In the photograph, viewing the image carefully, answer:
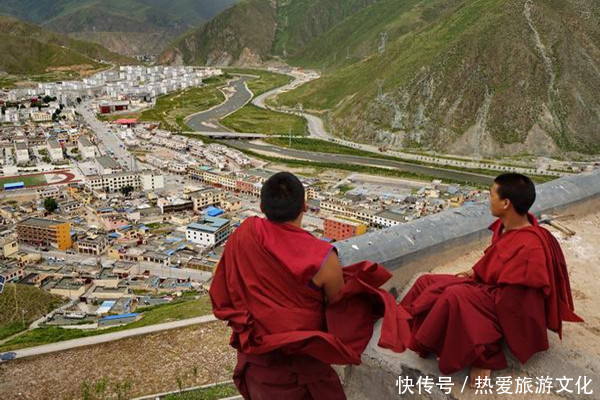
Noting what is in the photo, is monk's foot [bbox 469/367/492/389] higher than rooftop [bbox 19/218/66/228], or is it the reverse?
monk's foot [bbox 469/367/492/389]

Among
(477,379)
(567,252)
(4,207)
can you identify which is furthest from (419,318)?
(4,207)

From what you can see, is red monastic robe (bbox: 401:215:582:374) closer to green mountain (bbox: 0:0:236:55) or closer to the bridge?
the bridge

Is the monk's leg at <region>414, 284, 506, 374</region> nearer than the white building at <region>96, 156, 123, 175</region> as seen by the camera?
Yes

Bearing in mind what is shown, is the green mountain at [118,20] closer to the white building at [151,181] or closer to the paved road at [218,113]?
the paved road at [218,113]

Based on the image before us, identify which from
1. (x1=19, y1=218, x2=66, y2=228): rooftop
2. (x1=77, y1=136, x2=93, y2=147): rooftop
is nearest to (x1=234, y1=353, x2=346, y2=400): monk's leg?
(x1=19, y1=218, x2=66, y2=228): rooftop

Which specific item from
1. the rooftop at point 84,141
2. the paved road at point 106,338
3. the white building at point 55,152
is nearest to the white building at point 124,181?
the white building at point 55,152
